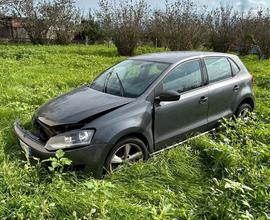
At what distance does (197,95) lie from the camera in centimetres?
493

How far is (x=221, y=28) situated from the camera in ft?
65.3

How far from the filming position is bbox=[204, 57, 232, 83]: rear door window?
530cm

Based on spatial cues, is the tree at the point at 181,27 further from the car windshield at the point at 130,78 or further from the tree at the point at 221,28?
the car windshield at the point at 130,78

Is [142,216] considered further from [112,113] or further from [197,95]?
[197,95]

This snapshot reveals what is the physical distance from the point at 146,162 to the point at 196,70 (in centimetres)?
173

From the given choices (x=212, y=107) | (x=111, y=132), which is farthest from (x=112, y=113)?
(x=212, y=107)

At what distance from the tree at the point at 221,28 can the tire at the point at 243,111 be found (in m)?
14.7

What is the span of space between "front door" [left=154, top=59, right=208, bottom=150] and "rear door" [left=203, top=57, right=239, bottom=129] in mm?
181

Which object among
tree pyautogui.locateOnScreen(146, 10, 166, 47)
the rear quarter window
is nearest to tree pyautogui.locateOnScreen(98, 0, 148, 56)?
tree pyautogui.locateOnScreen(146, 10, 166, 47)

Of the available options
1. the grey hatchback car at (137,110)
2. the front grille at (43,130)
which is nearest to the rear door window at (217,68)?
the grey hatchback car at (137,110)

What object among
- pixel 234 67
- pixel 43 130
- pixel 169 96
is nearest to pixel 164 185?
pixel 169 96

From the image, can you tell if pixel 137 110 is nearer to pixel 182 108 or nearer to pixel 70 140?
pixel 182 108

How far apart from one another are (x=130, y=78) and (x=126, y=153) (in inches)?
48.6

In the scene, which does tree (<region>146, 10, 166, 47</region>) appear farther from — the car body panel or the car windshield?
the car body panel
